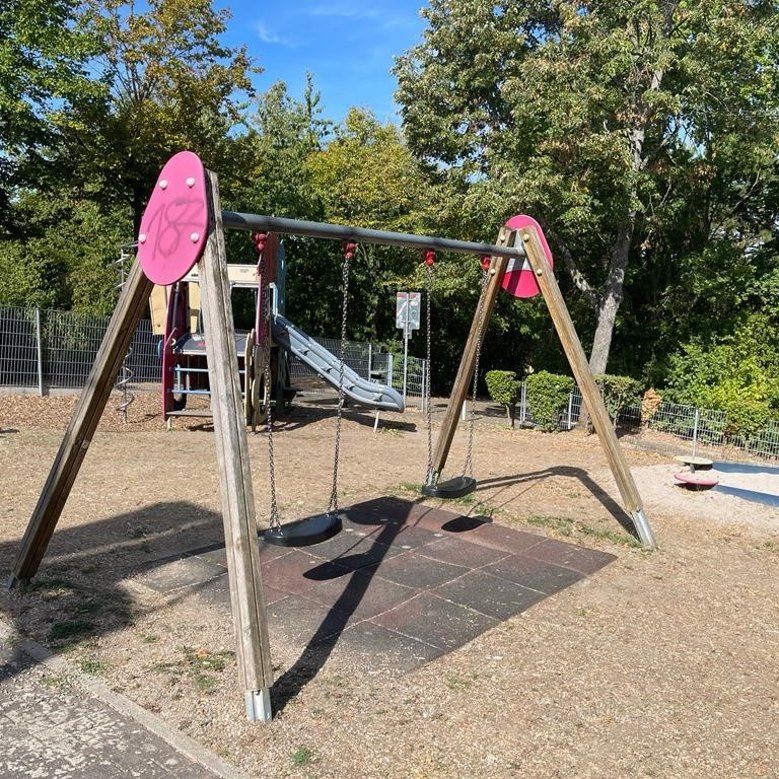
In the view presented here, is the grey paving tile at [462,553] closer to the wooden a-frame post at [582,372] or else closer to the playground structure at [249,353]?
the wooden a-frame post at [582,372]

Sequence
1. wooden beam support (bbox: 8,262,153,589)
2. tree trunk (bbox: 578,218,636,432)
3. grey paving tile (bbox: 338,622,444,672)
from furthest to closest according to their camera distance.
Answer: tree trunk (bbox: 578,218,636,432)
wooden beam support (bbox: 8,262,153,589)
grey paving tile (bbox: 338,622,444,672)


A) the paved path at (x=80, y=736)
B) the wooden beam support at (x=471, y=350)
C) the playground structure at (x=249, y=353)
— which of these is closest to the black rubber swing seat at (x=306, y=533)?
the paved path at (x=80, y=736)

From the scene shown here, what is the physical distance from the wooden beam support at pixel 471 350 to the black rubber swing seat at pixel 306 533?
7.64 ft

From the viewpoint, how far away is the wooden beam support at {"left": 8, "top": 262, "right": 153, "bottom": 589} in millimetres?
4082

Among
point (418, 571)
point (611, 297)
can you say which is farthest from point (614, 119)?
point (418, 571)

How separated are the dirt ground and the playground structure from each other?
360 cm

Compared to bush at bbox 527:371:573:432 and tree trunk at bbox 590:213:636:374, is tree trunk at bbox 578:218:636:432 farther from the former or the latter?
bush at bbox 527:371:573:432

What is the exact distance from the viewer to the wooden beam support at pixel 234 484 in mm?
2966

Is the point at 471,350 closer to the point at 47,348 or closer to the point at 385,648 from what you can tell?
the point at 385,648

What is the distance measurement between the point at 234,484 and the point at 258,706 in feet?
2.99

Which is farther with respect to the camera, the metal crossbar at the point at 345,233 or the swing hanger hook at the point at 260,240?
the swing hanger hook at the point at 260,240

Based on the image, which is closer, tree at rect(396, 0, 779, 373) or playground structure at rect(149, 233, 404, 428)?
playground structure at rect(149, 233, 404, 428)

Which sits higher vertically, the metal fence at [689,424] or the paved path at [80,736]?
the metal fence at [689,424]

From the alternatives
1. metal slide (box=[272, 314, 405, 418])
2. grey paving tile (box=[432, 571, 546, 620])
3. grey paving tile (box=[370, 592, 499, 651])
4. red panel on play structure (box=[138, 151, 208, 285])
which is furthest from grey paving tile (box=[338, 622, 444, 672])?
metal slide (box=[272, 314, 405, 418])
